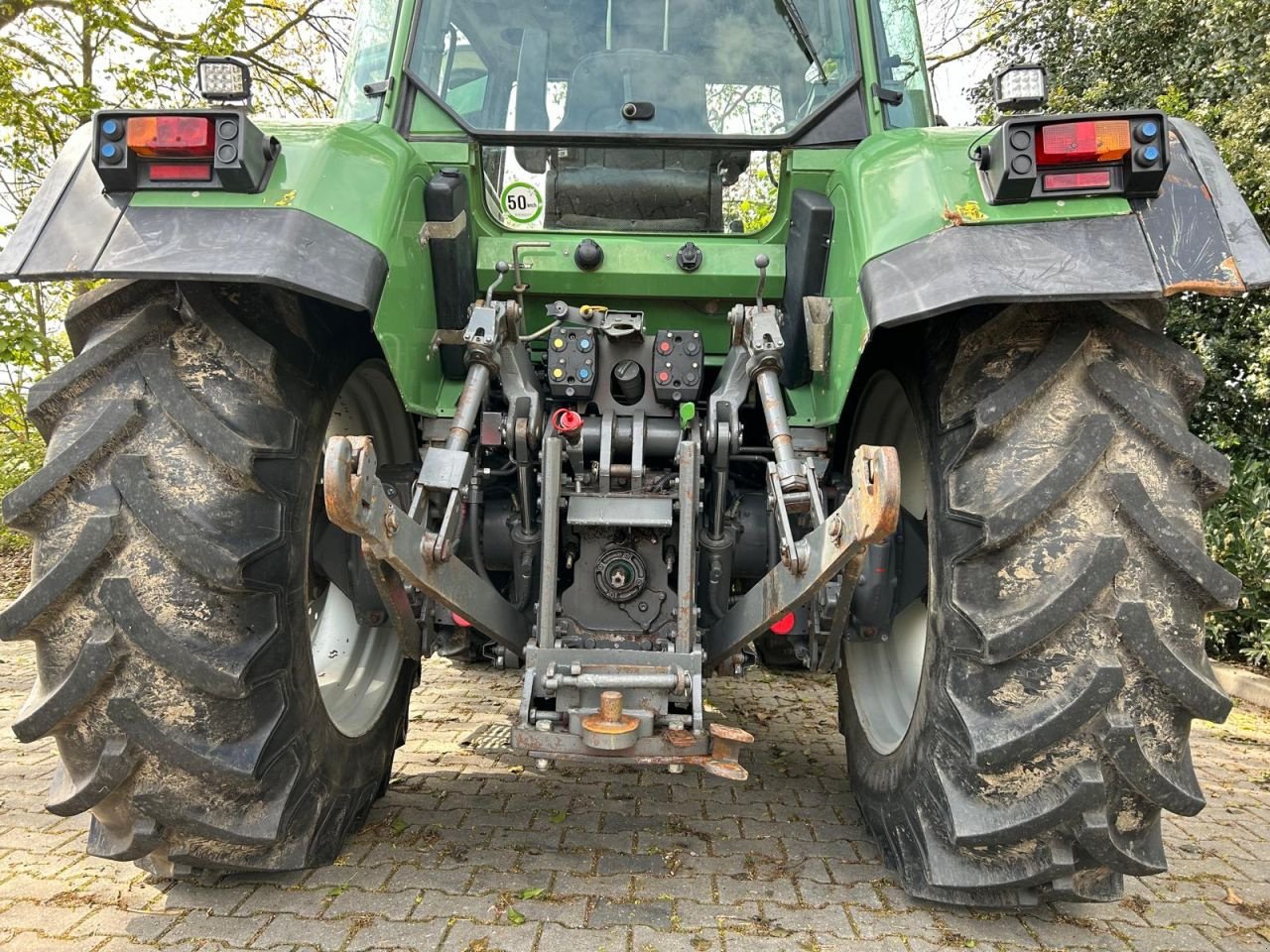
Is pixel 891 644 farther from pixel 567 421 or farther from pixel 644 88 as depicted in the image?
pixel 644 88

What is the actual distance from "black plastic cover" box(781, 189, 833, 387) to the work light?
155cm

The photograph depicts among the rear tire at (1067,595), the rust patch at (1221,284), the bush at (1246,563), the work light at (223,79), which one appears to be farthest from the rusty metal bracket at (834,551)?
the bush at (1246,563)

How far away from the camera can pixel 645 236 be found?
2.87 metres

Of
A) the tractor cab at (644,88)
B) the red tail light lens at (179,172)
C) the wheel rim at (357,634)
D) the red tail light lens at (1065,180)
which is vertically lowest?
the wheel rim at (357,634)

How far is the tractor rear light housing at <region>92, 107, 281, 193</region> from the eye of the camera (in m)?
1.97

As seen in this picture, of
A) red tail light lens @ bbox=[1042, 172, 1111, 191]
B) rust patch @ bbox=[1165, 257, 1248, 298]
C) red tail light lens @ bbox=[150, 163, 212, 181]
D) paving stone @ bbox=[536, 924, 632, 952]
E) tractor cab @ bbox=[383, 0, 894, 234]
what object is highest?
tractor cab @ bbox=[383, 0, 894, 234]

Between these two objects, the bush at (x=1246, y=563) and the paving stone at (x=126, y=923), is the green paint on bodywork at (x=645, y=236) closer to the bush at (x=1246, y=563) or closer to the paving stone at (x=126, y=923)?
the paving stone at (x=126, y=923)

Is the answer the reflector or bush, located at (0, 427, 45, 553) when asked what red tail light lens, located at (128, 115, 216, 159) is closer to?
the reflector

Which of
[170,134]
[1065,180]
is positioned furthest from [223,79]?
[1065,180]

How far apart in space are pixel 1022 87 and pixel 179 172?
2016 millimetres

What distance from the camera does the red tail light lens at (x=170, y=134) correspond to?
1976mm

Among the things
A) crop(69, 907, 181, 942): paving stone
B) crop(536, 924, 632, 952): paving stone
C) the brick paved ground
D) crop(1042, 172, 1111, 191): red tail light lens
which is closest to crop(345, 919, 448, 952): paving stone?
the brick paved ground

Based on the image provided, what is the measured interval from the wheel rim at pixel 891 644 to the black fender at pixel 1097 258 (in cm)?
→ 69

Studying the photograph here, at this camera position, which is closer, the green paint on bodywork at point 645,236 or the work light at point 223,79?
the green paint on bodywork at point 645,236
